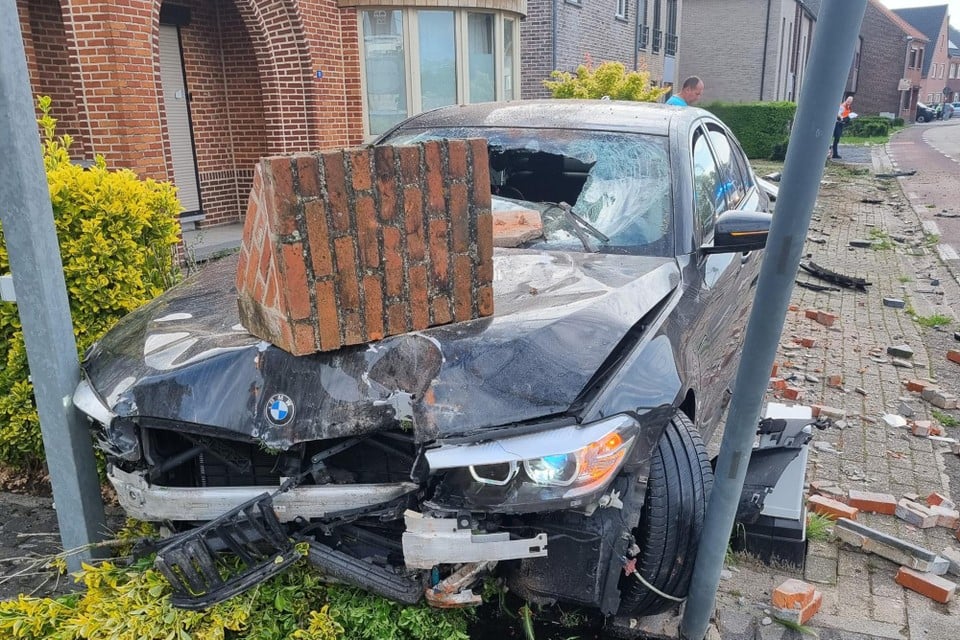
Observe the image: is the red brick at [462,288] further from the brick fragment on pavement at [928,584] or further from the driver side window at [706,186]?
the brick fragment on pavement at [928,584]

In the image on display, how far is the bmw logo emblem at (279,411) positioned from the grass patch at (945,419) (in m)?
4.45

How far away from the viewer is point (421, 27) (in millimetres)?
10594

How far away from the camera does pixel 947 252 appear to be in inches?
419

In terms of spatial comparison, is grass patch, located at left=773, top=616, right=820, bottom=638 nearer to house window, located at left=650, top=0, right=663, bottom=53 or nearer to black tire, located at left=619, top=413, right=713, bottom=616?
black tire, located at left=619, top=413, right=713, bottom=616

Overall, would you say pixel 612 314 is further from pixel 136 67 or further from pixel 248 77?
pixel 248 77

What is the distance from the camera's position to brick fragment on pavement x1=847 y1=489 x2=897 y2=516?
3791 millimetres

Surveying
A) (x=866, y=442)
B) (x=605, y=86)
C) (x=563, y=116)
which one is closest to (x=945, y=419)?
(x=866, y=442)

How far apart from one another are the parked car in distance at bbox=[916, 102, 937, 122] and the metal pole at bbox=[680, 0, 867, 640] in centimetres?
7002

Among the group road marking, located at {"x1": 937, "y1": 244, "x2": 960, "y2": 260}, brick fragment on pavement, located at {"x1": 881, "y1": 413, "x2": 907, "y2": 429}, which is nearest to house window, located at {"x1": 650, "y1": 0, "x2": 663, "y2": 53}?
road marking, located at {"x1": 937, "y1": 244, "x2": 960, "y2": 260}

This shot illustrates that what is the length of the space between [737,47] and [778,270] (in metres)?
34.2

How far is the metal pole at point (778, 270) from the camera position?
7.23 feet

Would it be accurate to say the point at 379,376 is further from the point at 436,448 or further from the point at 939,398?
the point at 939,398

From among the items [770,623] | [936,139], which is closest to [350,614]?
[770,623]

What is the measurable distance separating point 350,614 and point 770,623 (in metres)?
1.66
